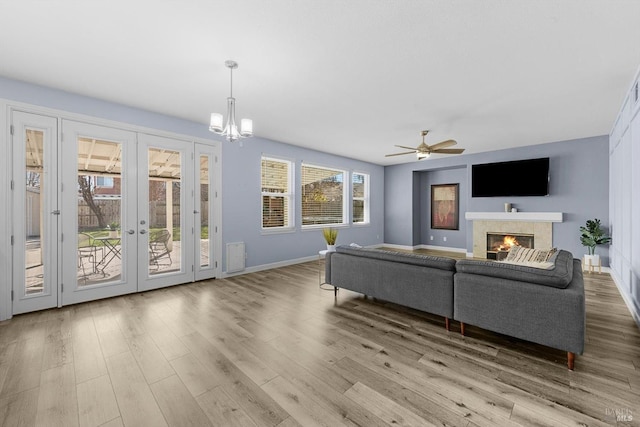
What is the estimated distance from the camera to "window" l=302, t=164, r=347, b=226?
6.64m

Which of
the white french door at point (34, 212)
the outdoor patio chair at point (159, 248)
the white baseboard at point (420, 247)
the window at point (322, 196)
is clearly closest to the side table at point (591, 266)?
the white baseboard at point (420, 247)

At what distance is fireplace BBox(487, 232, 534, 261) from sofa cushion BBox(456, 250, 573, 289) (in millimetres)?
4046

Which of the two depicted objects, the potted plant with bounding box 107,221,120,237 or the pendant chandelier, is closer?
the pendant chandelier

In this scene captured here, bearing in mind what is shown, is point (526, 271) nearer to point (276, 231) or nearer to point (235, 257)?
point (235, 257)

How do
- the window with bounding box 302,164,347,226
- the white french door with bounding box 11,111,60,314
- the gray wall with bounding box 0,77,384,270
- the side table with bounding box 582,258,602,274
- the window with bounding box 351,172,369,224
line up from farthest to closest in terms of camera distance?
the window with bounding box 351,172,369,224
the window with bounding box 302,164,347,226
the side table with bounding box 582,258,602,274
the gray wall with bounding box 0,77,384,270
the white french door with bounding box 11,111,60,314

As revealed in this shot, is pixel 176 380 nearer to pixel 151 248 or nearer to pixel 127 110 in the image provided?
pixel 151 248

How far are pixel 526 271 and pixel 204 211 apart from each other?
4409mm

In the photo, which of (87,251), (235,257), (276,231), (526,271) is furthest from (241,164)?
(526,271)

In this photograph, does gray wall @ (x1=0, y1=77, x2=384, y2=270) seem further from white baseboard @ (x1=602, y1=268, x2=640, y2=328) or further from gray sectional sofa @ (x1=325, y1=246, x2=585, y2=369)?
white baseboard @ (x1=602, y1=268, x2=640, y2=328)

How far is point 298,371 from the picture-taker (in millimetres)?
2102

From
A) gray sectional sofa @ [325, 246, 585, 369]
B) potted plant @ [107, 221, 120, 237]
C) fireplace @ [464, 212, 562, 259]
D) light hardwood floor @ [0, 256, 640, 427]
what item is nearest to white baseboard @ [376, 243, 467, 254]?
fireplace @ [464, 212, 562, 259]

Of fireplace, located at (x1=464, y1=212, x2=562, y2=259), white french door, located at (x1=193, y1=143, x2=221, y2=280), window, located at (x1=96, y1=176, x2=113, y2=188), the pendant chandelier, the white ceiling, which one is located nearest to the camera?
the white ceiling

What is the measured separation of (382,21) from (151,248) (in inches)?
164

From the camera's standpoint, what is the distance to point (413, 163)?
27.0 ft
